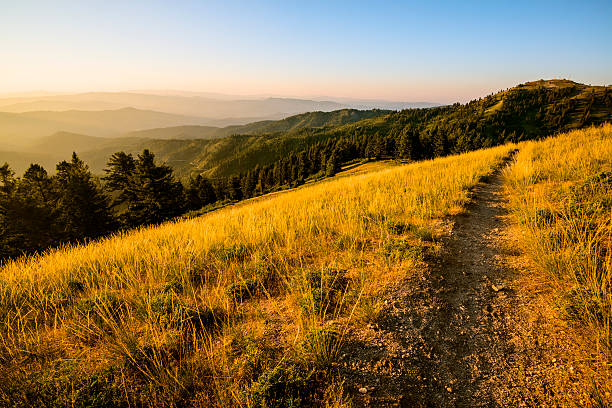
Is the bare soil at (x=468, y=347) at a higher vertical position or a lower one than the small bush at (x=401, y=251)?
lower

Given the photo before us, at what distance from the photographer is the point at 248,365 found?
226 cm

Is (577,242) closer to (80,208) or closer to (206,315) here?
(206,315)

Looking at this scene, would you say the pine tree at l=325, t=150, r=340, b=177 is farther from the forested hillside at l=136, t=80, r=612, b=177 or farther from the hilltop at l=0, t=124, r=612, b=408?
the hilltop at l=0, t=124, r=612, b=408

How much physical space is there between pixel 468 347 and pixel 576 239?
116 inches

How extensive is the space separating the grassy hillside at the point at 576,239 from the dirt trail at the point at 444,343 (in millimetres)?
484

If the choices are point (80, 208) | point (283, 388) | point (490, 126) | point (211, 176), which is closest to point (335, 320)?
point (283, 388)

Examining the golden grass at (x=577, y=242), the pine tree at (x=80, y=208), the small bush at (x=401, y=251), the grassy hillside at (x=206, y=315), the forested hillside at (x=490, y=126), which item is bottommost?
the pine tree at (x=80, y=208)

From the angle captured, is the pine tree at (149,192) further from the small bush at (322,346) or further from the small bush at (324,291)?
the small bush at (322,346)

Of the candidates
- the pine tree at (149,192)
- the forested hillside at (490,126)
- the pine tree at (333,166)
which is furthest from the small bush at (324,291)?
the forested hillside at (490,126)

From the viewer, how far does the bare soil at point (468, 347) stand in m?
2.00

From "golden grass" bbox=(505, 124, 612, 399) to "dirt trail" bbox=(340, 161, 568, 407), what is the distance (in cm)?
48

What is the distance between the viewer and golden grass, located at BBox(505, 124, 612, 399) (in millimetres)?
2367

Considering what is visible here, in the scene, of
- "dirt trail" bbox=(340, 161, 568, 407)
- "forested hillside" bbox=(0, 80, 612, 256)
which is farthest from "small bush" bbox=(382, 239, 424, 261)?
"forested hillside" bbox=(0, 80, 612, 256)

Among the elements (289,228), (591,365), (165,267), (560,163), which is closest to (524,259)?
(591,365)
